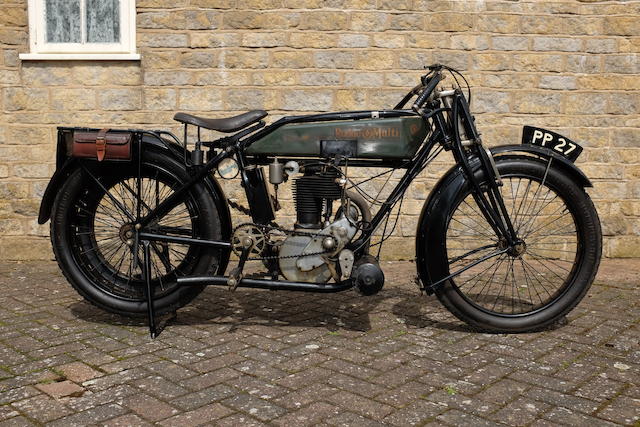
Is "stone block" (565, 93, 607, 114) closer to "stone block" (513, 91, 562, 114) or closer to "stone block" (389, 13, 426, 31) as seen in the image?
"stone block" (513, 91, 562, 114)

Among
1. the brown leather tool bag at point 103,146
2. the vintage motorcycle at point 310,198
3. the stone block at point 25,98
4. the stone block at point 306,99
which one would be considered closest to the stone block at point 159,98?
the stone block at point 25,98

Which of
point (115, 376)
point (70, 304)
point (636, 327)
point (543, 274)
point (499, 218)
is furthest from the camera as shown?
point (543, 274)

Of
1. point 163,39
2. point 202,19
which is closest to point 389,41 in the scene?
point 202,19

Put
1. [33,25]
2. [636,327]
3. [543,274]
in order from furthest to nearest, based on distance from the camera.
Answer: [33,25] < [543,274] < [636,327]

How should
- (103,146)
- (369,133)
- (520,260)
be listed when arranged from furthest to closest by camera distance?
(520,260), (103,146), (369,133)

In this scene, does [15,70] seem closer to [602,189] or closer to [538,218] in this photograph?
[538,218]

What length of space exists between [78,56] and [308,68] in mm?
2041

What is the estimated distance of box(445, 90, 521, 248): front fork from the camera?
4.02 meters

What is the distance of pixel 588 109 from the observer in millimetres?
6488

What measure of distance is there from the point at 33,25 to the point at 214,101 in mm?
1718

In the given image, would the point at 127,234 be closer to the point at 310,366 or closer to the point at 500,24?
the point at 310,366

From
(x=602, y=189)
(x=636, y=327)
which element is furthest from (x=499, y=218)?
(x=602, y=189)

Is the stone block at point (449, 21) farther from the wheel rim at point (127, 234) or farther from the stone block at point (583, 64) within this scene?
the wheel rim at point (127, 234)

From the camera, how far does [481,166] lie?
4.04 meters
